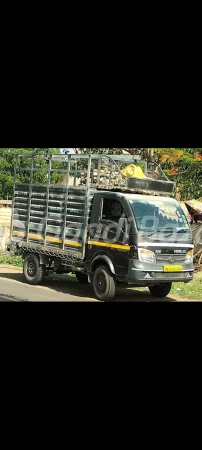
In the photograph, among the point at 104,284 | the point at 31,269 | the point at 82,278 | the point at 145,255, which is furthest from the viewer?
the point at 82,278

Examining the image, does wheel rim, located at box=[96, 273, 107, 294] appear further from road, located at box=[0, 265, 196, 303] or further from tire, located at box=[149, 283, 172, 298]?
tire, located at box=[149, 283, 172, 298]

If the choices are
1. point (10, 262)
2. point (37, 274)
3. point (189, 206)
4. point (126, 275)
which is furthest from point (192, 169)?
point (126, 275)

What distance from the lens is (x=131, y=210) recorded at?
26.1 ft

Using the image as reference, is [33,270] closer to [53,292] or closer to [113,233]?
[53,292]

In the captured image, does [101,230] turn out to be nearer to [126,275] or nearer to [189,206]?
[126,275]

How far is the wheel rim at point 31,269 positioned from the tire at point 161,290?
87.8 inches

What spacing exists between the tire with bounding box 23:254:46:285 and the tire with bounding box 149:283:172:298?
2053 mm

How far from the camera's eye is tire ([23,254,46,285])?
31.9 feet

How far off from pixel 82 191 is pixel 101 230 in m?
0.81

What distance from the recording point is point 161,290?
905cm

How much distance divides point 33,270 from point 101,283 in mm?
2000

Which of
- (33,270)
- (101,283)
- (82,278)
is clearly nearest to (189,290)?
(82,278)

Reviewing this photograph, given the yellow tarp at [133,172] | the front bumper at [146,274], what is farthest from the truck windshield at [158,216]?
the yellow tarp at [133,172]

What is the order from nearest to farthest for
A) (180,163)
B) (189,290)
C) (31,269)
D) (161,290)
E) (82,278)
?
1. (161,290)
2. (189,290)
3. (31,269)
4. (82,278)
5. (180,163)
